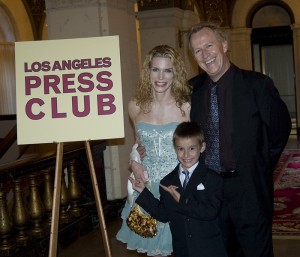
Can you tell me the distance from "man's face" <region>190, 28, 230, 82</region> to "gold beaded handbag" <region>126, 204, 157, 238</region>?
0.93 metres

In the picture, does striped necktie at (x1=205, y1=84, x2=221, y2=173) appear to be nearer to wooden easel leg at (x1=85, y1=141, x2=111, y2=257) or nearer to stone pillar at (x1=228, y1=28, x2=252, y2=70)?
wooden easel leg at (x1=85, y1=141, x2=111, y2=257)

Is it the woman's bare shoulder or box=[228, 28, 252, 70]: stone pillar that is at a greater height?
box=[228, 28, 252, 70]: stone pillar

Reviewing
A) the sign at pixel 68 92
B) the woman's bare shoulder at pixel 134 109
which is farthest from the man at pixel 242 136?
the sign at pixel 68 92

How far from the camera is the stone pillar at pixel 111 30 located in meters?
6.23

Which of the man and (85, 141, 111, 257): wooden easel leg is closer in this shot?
the man

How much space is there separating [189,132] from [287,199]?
4687 millimetres

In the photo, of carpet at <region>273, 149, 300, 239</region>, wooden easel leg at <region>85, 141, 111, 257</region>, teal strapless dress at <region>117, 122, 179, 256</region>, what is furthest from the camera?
carpet at <region>273, 149, 300, 239</region>

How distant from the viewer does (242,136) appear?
9.32ft

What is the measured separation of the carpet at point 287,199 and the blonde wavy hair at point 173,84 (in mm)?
2805

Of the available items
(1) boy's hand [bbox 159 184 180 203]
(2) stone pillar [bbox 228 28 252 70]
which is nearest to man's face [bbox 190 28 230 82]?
(1) boy's hand [bbox 159 184 180 203]

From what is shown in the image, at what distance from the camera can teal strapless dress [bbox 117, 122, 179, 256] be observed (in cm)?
315

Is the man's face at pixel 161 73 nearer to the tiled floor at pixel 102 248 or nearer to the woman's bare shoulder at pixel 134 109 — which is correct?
the woman's bare shoulder at pixel 134 109

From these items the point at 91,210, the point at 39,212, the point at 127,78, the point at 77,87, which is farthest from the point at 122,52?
the point at 77,87

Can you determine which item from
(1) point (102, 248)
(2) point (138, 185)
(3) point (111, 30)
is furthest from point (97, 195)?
(3) point (111, 30)
